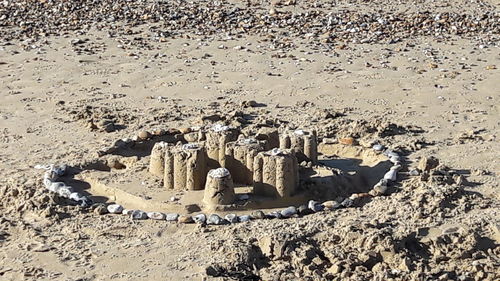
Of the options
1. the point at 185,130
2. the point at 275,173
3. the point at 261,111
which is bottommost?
the point at 261,111

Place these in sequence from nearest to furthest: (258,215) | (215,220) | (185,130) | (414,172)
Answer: (215,220) → (258,215) → (414,172) → (185,130)

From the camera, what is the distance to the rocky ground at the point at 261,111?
23.7ft

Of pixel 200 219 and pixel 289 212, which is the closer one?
pixel 200 219

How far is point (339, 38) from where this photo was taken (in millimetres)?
15750

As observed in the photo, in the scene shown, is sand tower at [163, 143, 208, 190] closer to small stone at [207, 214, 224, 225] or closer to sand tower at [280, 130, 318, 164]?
small stone at [207, 214, 224, 225]

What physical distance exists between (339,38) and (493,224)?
8469mm

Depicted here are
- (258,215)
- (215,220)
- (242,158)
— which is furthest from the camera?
(242,158)

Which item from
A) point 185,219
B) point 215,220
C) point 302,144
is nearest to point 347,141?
point 302,144

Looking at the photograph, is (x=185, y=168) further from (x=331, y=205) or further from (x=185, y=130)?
(x=185, y=130)

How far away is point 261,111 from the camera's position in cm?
1193

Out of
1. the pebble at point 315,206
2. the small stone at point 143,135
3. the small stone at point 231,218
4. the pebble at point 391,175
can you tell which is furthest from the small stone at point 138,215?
the pebble at point 391,175

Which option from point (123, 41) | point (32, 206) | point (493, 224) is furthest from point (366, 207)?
point (123, 41)

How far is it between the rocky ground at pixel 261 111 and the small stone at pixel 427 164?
15 cm

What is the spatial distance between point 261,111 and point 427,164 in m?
3.25
